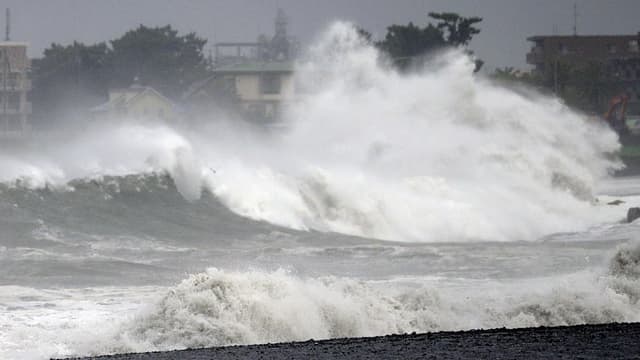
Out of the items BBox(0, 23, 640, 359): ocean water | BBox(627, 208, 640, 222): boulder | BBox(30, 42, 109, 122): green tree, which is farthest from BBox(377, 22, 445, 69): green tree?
BBox(627, 208, 640, 222): boulder

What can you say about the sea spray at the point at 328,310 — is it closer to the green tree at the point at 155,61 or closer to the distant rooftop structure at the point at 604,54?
the distant rooftop structure at the point at 604,54

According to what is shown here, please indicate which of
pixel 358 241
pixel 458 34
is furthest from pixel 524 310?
pixel 458 34

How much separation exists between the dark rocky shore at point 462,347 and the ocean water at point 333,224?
2.78 feet

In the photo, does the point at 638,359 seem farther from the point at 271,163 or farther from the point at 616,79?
the point at 616,79

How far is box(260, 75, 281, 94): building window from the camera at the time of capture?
94.2 metres

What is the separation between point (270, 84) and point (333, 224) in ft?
210

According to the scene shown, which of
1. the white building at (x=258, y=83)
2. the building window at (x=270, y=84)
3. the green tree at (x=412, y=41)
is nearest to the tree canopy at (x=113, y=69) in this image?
the white building at (x=258, y=83)

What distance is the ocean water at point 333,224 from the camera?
46.0 ft

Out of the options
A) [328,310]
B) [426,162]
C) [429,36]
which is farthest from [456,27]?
[328,310]

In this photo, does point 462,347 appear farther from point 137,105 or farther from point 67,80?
point 67,80

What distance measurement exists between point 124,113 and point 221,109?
5618 mm

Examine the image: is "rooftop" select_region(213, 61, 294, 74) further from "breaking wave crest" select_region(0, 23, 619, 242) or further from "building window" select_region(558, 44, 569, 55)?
"breaking wave crest" select_region(0, 23, 619, 242)

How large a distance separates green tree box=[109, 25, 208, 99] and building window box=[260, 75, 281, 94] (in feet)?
28.0

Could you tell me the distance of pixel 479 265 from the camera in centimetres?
2202
